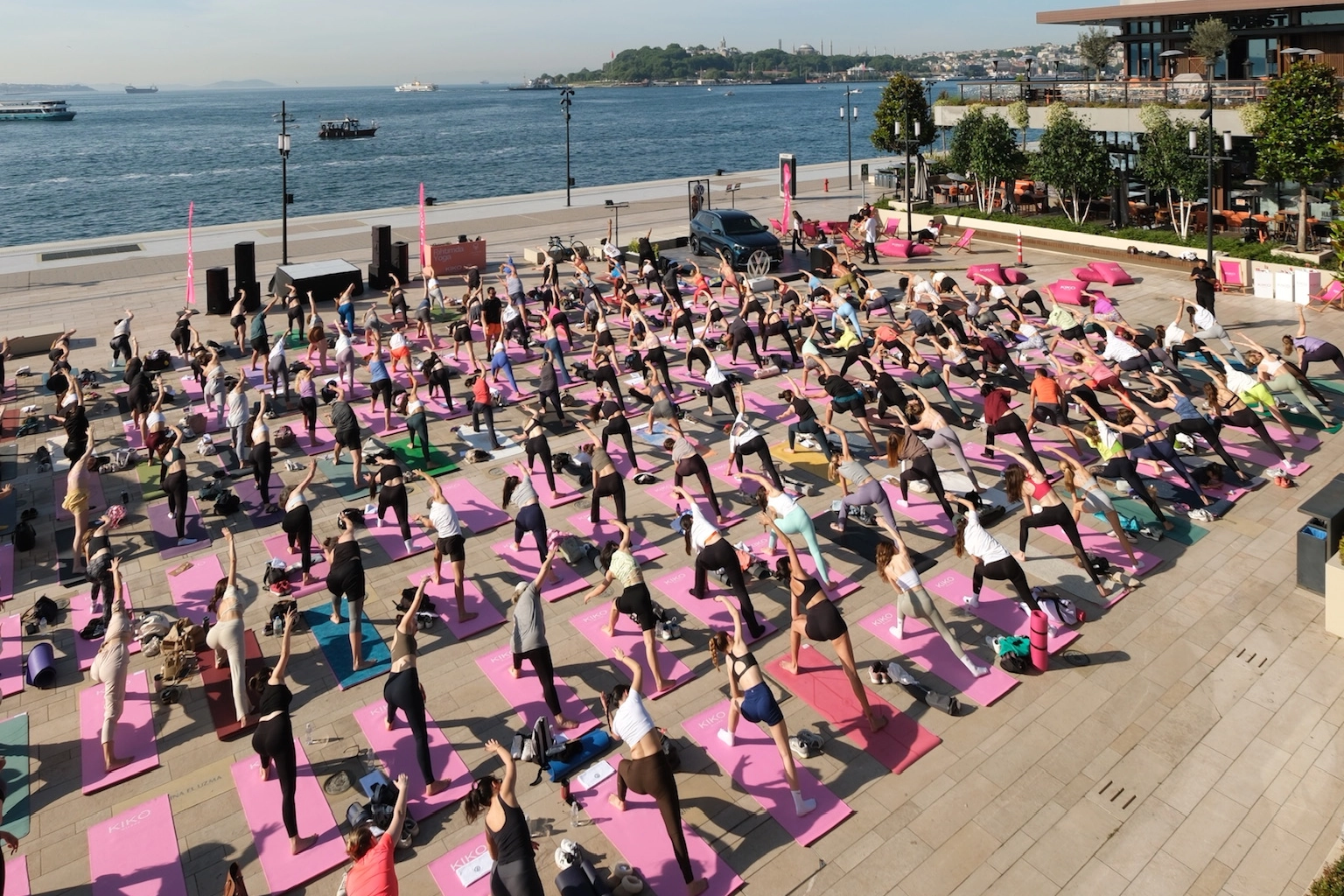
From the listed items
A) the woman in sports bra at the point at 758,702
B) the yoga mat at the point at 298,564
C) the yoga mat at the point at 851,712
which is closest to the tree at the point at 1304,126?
the yoga mat at the point at 851,712

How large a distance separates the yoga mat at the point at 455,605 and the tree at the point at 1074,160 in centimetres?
2722

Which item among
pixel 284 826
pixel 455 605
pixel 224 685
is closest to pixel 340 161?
pixel 455 605

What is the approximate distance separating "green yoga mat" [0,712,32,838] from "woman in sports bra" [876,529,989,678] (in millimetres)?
8195

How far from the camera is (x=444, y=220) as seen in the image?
1626 inches

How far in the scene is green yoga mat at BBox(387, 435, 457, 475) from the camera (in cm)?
1480

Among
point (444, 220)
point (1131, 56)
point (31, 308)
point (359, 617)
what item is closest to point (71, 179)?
point (444, 220)

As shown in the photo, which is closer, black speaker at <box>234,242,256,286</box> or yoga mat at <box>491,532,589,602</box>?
yoga mat at <box>491,532,589,602</box>

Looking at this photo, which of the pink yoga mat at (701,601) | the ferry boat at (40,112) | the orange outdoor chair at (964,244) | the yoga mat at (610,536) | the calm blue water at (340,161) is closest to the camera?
the pink yoga mat at (701,601)

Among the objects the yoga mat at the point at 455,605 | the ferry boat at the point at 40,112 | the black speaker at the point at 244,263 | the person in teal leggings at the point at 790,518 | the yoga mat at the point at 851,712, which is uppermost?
the ferry boat at the point at 40,112

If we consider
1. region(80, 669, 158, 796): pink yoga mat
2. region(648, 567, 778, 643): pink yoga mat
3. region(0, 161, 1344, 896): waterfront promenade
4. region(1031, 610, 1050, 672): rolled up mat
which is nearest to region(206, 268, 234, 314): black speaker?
region(0, 161, 1344, 896): waterfront promenade

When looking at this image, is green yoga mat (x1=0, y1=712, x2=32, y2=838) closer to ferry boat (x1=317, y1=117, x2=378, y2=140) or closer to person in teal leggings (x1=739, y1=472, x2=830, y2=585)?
person in teal leggings (x1=739, y1=472, x2=830, y2=585)

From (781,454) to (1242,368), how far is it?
776 centimetres

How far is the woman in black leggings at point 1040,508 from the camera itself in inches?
402

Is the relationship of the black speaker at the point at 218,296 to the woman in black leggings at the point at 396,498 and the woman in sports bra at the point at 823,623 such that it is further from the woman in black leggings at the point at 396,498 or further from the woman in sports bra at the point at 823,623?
the woman in sports bra at the point at 823,623
